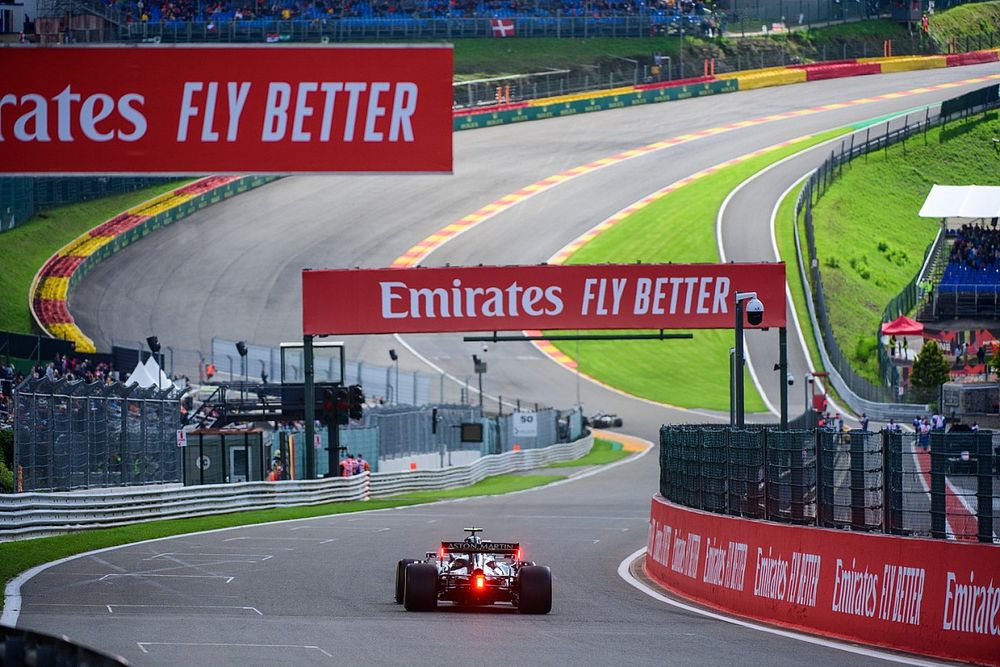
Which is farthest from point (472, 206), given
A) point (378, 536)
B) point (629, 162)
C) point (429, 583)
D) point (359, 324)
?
point (429, 583)

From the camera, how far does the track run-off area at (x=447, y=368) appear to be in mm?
14531

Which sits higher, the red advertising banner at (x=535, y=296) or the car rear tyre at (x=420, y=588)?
the red advertising banner at (x=535, y=296)

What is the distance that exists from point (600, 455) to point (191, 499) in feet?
97.0

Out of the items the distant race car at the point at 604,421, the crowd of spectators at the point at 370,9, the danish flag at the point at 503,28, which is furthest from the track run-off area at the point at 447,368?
the crowd of spectators at the point at 370,9

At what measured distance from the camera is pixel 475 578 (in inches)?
677

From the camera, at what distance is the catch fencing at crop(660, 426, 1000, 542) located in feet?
44.1

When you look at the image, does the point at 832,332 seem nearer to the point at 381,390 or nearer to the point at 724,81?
the point at 381,390

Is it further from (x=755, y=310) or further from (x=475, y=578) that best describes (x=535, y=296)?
(x=475, y=578)

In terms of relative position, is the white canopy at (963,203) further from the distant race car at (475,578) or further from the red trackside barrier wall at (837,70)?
the distant race car at (475,578)

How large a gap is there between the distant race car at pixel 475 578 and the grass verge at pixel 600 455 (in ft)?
123

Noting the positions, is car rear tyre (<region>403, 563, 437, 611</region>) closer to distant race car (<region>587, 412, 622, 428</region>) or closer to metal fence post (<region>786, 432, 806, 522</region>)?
metal fence post (<region>786, 432, 806, 522</region>)

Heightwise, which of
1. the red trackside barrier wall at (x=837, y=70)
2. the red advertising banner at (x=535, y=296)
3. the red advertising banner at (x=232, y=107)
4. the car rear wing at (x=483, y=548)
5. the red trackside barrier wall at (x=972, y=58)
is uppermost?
the red trackside barrier wall at (x=972, y=58)

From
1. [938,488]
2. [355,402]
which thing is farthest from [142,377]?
[938,488]

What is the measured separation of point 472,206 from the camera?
83.8 metres
